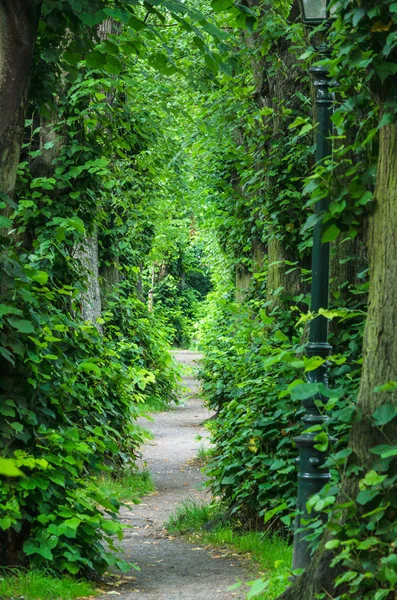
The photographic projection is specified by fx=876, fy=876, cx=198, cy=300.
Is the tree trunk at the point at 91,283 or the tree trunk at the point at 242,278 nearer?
the tree trunk at the point at 91,283

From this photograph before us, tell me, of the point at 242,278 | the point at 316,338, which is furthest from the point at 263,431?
the point at 242,278

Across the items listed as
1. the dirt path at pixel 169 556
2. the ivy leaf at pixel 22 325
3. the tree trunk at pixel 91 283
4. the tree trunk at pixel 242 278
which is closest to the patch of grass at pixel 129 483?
the dirt path at pixel 169 556

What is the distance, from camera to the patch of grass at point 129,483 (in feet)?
37.8

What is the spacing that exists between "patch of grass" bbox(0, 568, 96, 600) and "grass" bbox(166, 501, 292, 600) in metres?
1.37

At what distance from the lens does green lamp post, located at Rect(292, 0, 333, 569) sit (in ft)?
19.5

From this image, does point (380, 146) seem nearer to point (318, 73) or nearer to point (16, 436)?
point (318, 73)

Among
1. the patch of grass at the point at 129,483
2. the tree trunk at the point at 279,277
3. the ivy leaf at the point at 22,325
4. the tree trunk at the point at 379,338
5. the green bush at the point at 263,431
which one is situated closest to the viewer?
the tree trunk at the point at 379,338

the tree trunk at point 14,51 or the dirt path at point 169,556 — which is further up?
the tree trunk at point 14,51

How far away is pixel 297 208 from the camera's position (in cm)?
1073

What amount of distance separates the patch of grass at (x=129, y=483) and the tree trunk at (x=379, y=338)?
709 cm

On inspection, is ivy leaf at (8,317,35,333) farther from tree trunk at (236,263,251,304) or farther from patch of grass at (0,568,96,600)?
tree trunk at (236,263,251,304)

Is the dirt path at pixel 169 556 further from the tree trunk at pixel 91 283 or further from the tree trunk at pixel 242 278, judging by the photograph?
the tree trunk at pixel 242 278

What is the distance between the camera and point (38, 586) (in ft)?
20.4

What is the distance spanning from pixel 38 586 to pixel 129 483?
20.2 ft
